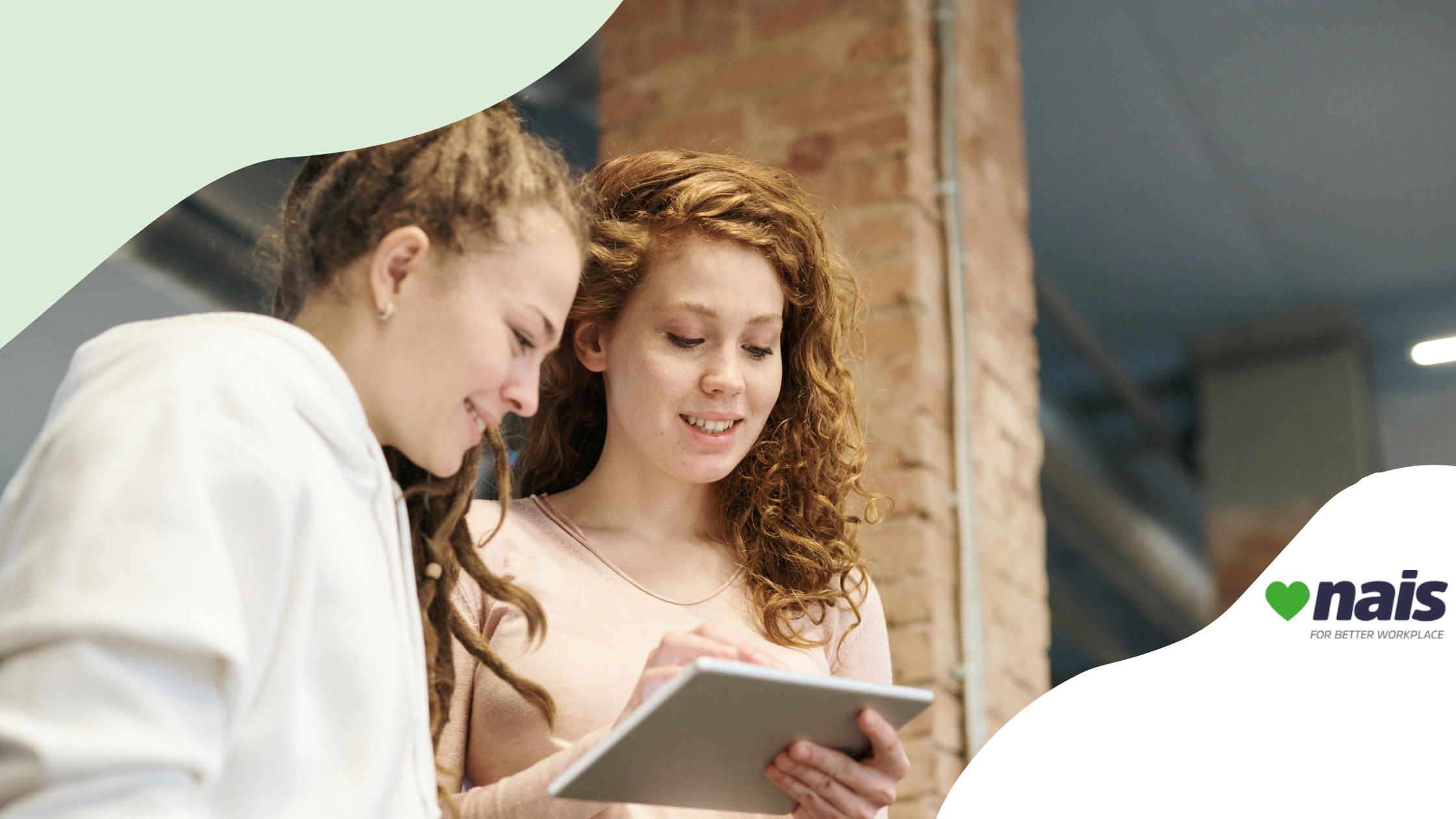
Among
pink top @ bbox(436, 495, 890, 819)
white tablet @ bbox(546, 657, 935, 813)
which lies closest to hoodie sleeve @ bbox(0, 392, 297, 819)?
white tablet @ bbox(546, 657, 935, 813)

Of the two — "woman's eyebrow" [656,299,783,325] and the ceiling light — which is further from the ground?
the ceiling light

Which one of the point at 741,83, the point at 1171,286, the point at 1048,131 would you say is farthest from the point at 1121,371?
the point at 741,83

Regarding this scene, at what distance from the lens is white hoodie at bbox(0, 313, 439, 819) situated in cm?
59

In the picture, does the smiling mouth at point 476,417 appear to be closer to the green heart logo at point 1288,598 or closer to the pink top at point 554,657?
the pink top at point 554,657

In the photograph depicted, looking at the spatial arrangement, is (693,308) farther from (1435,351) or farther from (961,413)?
(1435,351)

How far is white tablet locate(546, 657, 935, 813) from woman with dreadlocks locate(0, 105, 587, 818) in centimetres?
13

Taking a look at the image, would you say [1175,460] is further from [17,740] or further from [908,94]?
[17,740]

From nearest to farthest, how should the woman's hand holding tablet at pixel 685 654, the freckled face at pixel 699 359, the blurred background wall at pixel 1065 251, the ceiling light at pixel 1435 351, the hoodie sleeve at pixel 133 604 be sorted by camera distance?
1. the hoodie sleeve at pixel 133 604
2. the woman's hand holding tablet at pixel 685 654
3. the freckled face at pixel 699 359
4. the blurred background wall at pixel 1065 251
5. the ceiling light at pixel 1435 351

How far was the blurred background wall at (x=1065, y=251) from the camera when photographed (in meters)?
2.17

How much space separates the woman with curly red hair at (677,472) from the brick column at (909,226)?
1.92ft

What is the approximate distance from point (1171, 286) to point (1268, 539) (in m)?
1.11

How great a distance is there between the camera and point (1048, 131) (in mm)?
3531

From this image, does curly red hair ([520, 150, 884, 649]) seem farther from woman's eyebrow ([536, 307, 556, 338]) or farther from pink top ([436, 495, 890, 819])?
woman's eyebrow ([536, 307, 556, 338])

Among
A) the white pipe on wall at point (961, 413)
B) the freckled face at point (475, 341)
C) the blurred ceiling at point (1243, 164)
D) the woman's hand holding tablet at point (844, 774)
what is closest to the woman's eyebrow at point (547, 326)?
the freckled face at point (475, 341)
